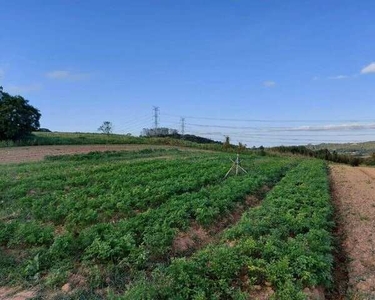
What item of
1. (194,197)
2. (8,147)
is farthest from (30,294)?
(8,147)

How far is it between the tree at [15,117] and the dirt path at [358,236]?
40.5m

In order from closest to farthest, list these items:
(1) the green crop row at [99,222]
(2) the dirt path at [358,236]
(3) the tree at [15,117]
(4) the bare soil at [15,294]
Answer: (4) the bare soil at [15,294], (2) the dirt path at [358,236], (1) the green crop row at [99,222], (3) the tree at [15,117]

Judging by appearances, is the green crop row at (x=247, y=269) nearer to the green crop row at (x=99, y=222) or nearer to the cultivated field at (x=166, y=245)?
the cultivated field at (x=166, y=245)

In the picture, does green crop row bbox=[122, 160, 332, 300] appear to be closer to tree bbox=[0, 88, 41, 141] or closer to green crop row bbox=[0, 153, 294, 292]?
green crop row bbox=[0, 153, 294, 292]

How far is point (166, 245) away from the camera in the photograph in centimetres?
827

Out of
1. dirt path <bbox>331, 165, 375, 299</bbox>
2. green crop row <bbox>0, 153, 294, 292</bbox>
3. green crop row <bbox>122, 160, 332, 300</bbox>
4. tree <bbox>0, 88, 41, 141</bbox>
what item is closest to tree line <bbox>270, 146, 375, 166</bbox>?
tree <bbox>0, 88, 41, 141</bbox>

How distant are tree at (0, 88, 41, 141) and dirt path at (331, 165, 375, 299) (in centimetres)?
4048

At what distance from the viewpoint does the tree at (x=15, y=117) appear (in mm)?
43844

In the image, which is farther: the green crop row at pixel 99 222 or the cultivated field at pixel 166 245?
the green crop row at pixel 99 222

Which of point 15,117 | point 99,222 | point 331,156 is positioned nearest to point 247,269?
point 99,222

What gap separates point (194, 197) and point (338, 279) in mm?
6107

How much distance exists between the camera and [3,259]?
810 centimetres

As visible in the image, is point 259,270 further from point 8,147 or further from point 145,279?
point 8,147

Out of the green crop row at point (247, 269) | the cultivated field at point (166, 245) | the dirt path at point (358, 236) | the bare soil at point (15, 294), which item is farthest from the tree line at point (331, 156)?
the bare soil at point (15, 294)
